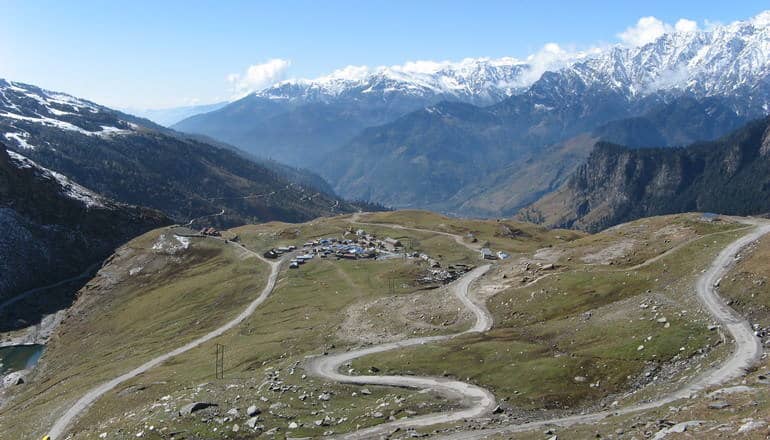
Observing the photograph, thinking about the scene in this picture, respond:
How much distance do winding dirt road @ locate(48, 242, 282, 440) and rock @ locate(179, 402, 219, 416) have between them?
3161cm

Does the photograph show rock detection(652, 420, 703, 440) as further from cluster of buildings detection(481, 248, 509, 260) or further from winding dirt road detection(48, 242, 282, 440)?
cluster of buildings detection(481, 248, 509, 260)

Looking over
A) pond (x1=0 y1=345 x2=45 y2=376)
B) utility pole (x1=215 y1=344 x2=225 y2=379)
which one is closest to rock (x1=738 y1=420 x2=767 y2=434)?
utility pole (x1=215 y1=344 x2=225 y2=379)

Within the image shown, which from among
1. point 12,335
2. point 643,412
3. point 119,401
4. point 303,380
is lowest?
point 12,335

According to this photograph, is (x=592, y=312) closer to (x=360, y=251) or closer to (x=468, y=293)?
(x=468, y=293)

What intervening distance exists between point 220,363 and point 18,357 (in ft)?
325

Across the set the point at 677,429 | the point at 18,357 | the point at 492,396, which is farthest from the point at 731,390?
the point at 18,357

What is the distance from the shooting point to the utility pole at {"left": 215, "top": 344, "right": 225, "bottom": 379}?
95662mm

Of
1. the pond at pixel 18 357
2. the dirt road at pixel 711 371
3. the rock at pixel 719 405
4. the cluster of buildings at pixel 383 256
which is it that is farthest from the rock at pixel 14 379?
the rock at pixel 719 405

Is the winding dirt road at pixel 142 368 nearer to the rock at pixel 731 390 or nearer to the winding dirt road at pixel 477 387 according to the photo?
the winding dirt road at pixel 477 387

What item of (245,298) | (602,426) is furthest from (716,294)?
(245,298)

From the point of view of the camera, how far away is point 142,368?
391 ft

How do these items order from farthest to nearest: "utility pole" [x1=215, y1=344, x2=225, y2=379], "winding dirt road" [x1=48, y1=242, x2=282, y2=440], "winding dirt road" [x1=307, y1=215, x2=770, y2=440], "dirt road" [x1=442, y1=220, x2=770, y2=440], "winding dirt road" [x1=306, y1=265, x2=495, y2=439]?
"utility pole" [x1=215, y1=344, x2=225, y2=379], "winding dirt road" [x1=48, y1=242, x2=282, y2=440], "winding dirt road" [x1=306, y1=265, x2=495, y2=439], "winding dirt road" [x1=307, y1=215, x2=770, y2=440], "dirt road" [x1=442, y1=220, x2=770, y2=440]

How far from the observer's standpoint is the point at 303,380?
76.7 metres

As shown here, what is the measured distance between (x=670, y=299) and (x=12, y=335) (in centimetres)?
19038
